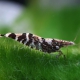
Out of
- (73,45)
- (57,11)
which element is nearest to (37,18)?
(57,11)

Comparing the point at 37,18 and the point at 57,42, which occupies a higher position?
the point at 37,18

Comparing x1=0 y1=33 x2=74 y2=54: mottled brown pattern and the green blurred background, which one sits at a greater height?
the green blurred background

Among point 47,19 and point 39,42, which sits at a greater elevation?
point 47,19

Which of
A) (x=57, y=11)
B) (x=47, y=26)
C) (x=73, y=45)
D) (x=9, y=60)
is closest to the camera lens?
(x=9, y=60)

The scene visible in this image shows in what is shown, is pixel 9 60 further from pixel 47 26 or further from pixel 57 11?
pixel 57 11

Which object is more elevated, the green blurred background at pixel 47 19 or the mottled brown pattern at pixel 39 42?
the green blurred background at pixel 47 19

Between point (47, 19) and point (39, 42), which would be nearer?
point (39, 42)

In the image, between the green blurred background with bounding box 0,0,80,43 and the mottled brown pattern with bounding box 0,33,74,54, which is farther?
the green blurred background with bounding box 0,0,80,43

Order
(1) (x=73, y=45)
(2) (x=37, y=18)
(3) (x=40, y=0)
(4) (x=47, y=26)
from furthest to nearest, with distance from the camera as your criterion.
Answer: (3) (x=40, y=0) → (2) (x=37, y=18) → (4) (x=47, y=26) → (1) (x=73, y=45)
